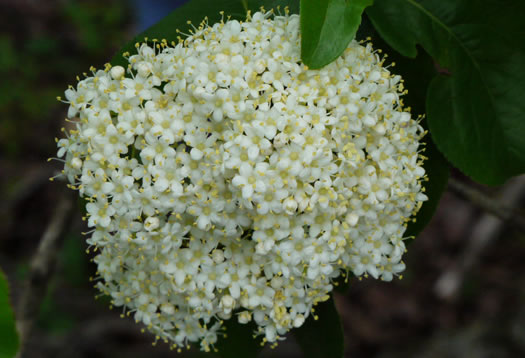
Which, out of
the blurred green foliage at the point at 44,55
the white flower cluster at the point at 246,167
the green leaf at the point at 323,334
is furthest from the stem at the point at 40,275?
the blurred green foliage at the point at 44,55

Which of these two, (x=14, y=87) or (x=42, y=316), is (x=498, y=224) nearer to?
(x=42, y=316)

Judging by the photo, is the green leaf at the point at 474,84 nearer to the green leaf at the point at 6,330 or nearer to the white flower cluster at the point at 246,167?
the white flower cluster at the point at 246,167

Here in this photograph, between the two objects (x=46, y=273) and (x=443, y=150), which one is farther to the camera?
(x=46, y=273)

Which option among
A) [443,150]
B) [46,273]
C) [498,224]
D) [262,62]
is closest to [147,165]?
[262,62]

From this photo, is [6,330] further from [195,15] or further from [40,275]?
[40,275]

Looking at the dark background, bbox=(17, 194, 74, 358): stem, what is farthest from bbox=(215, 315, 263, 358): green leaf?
the dark background

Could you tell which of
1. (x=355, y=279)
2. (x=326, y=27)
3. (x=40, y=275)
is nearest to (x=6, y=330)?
(x=326, y=27)
